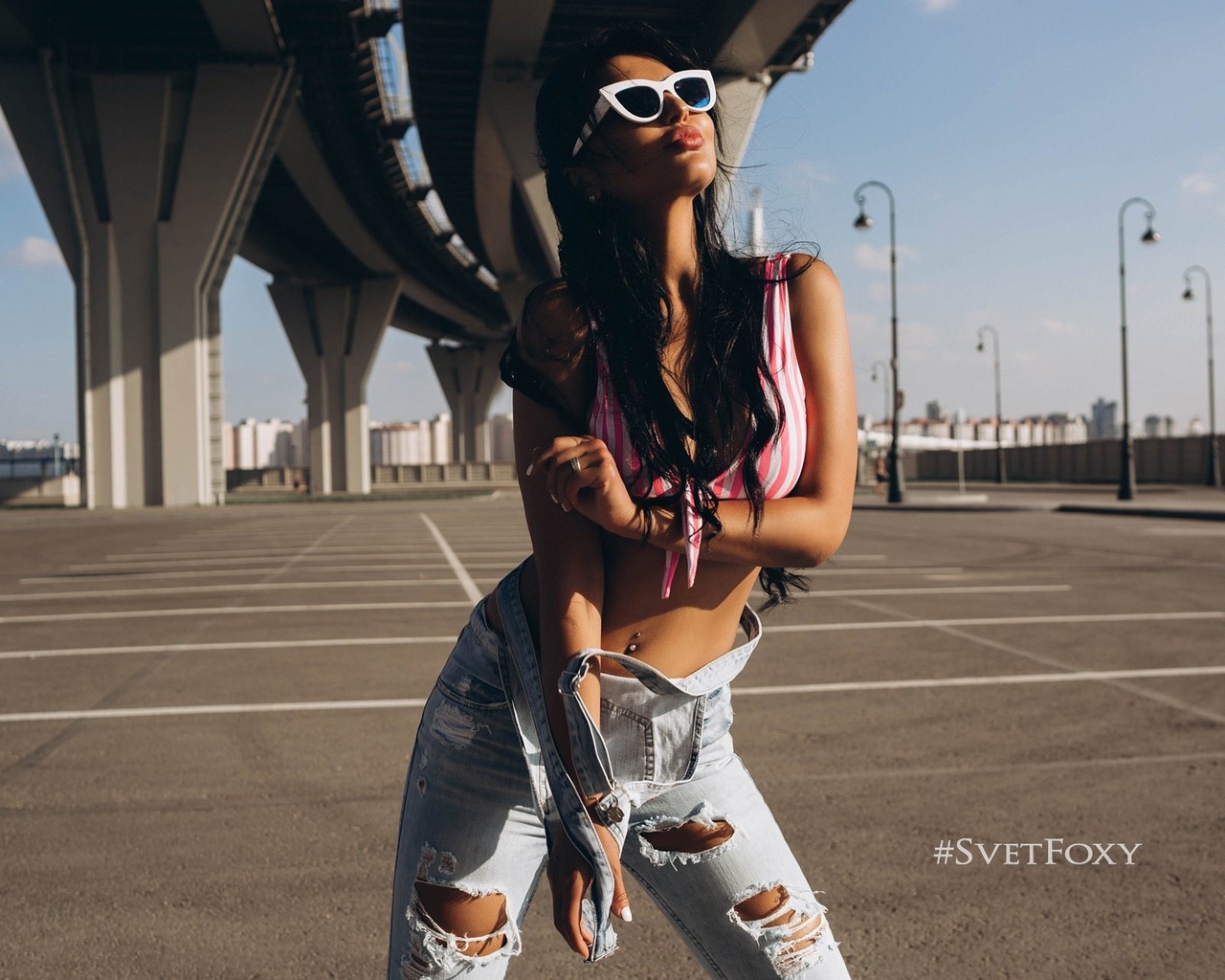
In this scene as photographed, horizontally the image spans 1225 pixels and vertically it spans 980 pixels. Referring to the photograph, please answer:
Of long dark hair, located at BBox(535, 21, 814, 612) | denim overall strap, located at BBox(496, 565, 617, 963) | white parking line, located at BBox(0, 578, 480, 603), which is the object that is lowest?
white parking line, located at BBox(0, 578, 480, 603)

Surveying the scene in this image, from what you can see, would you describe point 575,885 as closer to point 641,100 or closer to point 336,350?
point 641,100

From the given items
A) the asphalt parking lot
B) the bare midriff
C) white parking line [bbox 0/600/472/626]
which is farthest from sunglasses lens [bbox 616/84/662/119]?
white parking line [bbox 0/600/472/626]

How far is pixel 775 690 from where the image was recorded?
6.34m

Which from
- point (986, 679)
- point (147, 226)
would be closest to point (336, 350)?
point (147, 226)

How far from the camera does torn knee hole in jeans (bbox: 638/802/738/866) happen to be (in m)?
1.72

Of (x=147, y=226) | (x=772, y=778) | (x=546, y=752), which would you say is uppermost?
(x=147, y=226)

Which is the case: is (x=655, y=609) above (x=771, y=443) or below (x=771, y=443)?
below

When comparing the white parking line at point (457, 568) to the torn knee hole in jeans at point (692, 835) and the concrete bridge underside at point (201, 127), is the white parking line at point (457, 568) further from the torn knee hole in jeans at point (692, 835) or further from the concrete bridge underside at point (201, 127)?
the concrete bridge underside at point (201, 127)

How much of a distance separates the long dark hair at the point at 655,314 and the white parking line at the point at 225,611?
27.5 feet

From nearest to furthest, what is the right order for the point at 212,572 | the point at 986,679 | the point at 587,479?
the point at 587,479 → the point at 986,679 → the point at 212,572

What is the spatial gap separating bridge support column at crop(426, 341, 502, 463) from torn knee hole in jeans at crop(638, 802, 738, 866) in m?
91.6

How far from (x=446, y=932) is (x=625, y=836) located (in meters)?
0.33

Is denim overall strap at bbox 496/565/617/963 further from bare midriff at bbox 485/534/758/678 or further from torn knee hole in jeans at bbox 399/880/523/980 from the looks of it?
torn knee hole in jeans at bbox 399/880/523/980

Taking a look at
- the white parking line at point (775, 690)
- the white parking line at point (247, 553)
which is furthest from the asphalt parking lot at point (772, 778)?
the white parking line at point (247, 553)
